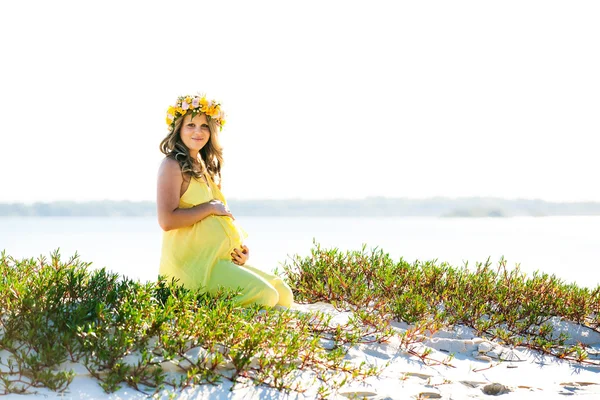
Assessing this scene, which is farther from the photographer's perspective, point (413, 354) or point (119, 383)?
point (413, 354)

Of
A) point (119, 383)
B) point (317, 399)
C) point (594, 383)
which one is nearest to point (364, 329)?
point (317, 399)

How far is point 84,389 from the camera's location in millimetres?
4176

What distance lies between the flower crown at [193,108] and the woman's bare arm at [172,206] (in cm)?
63

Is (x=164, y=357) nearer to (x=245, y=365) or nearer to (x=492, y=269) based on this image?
(x=245, y=365)

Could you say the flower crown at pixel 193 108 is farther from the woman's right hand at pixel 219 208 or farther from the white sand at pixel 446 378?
the white sand at pixel 446 378

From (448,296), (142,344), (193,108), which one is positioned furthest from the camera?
(448,296)

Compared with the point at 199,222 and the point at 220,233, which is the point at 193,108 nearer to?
the point at 199,222

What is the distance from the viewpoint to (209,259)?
625cm

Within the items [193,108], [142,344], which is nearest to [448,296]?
[193,108]

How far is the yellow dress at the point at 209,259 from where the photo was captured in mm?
6133

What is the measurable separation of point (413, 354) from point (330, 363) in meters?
1.04

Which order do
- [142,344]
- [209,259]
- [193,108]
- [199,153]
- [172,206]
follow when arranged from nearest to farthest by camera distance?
[142,344], [172,206], [209,259], [193,108], [199,153]

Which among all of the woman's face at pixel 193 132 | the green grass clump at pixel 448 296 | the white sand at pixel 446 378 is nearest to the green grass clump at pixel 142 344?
the white sand at pixel 446 378

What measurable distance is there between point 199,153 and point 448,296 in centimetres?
345
